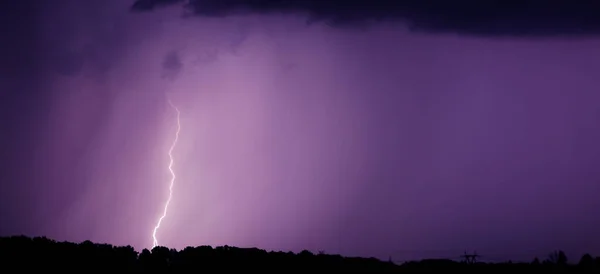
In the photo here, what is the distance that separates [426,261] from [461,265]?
6.46 meters

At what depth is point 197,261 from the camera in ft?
256

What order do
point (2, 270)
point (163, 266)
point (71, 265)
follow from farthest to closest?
point (163, 266) < point (71, 265) < point (2, 270)

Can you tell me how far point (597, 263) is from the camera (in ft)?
241

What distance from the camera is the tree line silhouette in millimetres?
70750

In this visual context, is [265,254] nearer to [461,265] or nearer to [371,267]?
[371,267]

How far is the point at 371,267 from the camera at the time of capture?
75.4 metres

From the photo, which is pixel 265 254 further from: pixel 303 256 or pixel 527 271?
pixel 527 271

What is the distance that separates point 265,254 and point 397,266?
38.0 feet

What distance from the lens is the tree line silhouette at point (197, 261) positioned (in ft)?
232

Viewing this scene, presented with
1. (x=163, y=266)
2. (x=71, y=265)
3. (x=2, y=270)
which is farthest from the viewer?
(x=163, y=266)

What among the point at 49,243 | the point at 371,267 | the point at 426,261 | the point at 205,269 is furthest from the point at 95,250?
the point at 426,261

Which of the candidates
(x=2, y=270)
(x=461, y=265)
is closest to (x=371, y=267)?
(x=461, y=265)

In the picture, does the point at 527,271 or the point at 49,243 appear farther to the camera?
the point at 49,243

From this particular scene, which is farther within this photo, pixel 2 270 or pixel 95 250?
pixel 95 250
